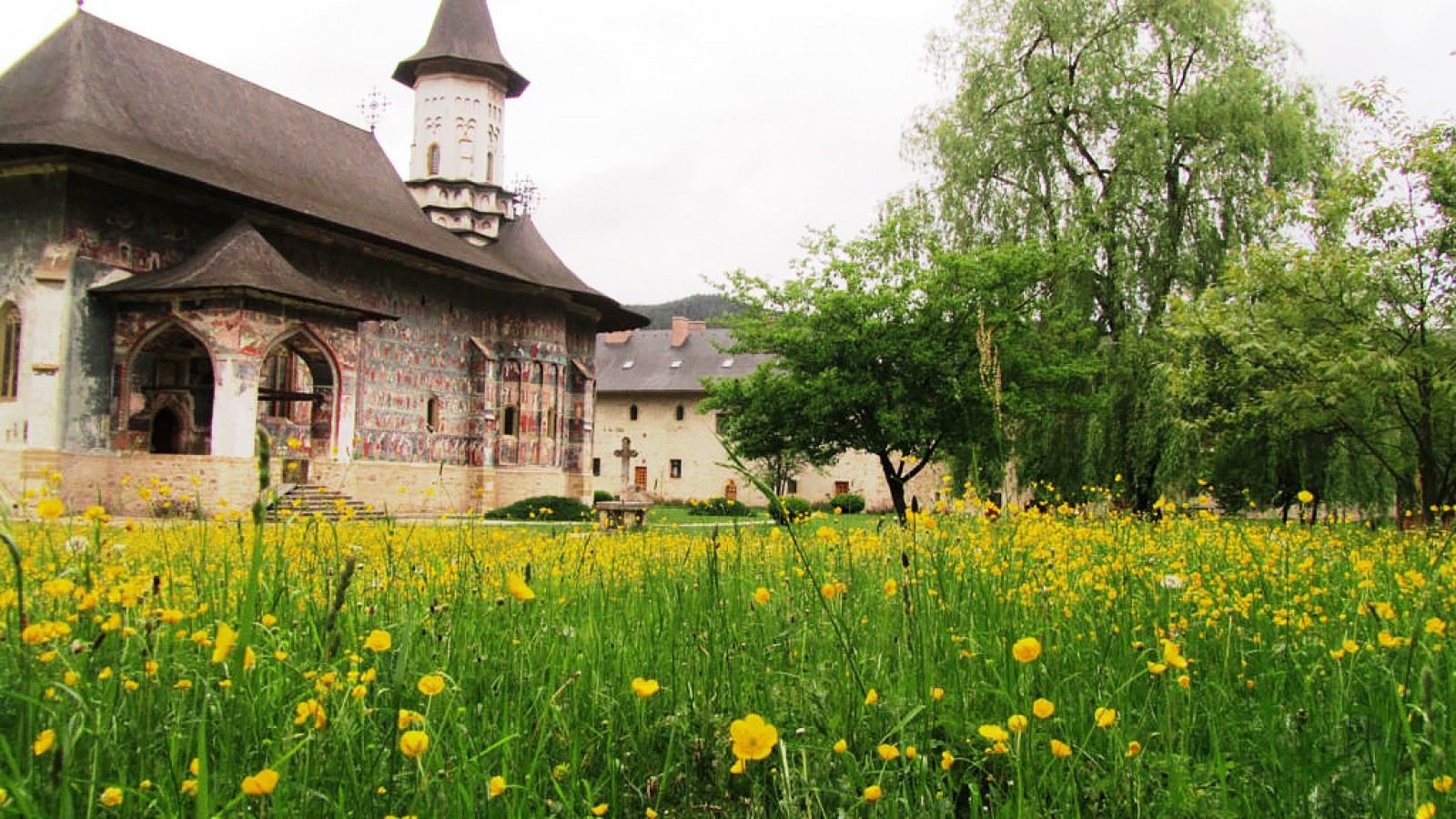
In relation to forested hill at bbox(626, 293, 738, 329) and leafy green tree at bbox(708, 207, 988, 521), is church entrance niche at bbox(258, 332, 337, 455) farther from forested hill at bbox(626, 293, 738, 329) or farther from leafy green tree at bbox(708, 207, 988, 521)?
forested hill at bbox(626, 293, 738, 329)

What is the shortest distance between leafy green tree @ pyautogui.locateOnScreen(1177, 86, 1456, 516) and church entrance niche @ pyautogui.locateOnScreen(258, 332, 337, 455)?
1790cm

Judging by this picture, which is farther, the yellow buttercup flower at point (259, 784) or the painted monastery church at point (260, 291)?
the painted monastery church at point (260, 291)

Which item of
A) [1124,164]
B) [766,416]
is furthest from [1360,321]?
[766,416]

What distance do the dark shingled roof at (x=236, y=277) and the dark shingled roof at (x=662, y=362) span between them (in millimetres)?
27475

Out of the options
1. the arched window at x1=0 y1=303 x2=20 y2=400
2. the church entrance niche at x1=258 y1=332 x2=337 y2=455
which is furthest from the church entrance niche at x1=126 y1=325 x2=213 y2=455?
the arched window at x1=0 y1=303 x2=20 y2=400

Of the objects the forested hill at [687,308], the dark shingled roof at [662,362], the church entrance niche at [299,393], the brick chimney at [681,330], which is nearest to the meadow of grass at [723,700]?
the church entrance niche at [299,393]

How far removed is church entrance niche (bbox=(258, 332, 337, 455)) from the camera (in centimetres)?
2270

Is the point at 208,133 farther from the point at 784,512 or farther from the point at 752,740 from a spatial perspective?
the point at 752,740

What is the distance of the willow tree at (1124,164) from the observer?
18797 mm

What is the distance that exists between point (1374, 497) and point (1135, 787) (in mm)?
19497

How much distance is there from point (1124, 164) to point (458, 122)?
2141 cm

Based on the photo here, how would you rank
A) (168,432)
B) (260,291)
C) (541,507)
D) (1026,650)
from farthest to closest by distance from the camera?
(541,507), (168,432), (260,291), (1026,650)

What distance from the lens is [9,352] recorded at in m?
19.5

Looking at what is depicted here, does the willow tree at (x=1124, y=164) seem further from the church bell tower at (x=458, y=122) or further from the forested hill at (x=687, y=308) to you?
the forested hill at (x=687, y=308)
